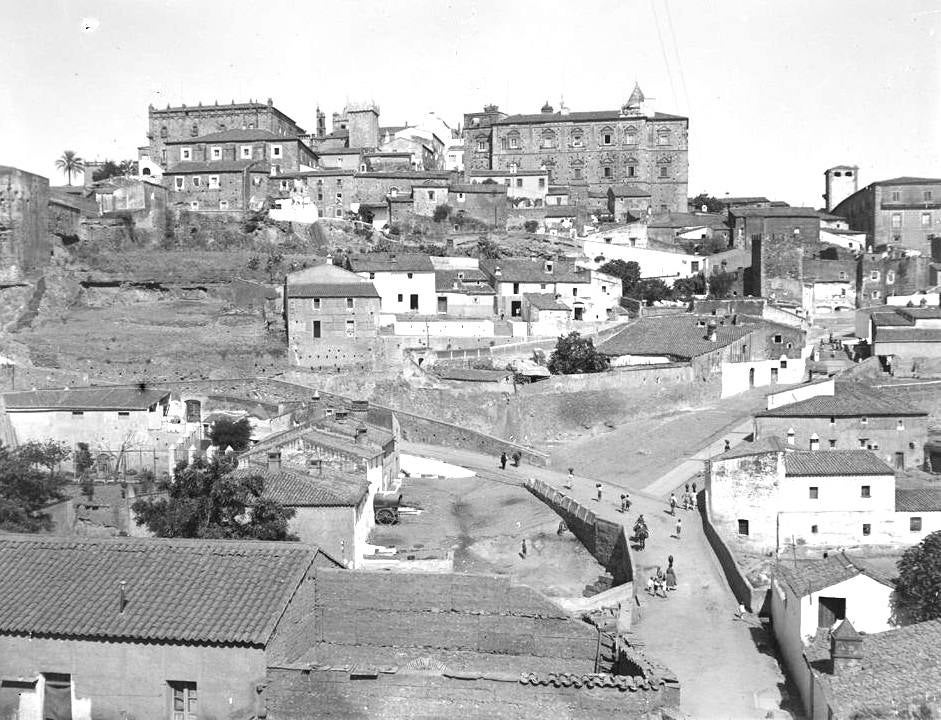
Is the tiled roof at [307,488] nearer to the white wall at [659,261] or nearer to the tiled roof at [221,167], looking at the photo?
the white wall at [659,261]

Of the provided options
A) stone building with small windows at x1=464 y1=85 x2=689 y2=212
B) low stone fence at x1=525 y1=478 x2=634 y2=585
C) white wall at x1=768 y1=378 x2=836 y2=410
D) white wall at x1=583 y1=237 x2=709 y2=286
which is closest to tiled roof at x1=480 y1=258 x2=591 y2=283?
white wall at x1=583 y1=237 x2=709 y2=286

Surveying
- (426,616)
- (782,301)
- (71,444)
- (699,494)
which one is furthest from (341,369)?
(426,616)

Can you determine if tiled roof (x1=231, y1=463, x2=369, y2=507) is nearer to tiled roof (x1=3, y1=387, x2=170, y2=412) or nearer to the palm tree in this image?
tiled roof (x1=3, y1=387, x2=170, y2=412)

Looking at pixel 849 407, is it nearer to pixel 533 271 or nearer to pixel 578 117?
pixel 533 271

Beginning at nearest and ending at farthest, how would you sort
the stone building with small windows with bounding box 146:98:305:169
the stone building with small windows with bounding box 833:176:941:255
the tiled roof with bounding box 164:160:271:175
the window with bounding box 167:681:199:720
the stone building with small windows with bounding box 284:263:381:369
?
the window with bounding box 167:681:199:720
the stone building with small windows with bounding box 284:263:381:369
the tiled roof with bounding box 164:160:271:175
the stone building with small windows with bounding box 833:176:941:255
the stone building with small windows with bounding box 146:98:305:169


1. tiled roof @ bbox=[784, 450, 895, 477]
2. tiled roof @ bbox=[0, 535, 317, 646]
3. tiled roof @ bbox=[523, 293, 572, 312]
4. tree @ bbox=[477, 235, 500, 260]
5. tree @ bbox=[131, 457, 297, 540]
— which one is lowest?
tiled roof @ bbox=[784, 450, 895, 477]
